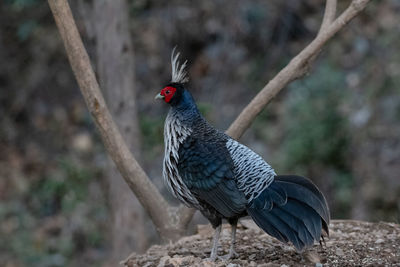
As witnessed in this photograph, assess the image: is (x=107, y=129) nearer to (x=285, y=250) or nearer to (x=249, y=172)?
(x=249, y=172)

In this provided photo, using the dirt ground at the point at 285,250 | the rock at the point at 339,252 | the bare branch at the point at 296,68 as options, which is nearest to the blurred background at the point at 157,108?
the bare branch at the point at 296,68

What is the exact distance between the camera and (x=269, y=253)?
17.8ft

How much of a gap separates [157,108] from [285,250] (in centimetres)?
765

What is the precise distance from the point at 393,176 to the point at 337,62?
133 inches

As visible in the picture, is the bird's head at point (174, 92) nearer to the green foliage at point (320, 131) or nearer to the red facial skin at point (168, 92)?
the red facial skin at point (168, 92)

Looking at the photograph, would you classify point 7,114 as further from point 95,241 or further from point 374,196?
point 374,196

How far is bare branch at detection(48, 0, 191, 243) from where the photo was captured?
18.4 ft

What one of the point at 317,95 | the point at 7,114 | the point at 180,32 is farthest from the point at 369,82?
the point at 7,114

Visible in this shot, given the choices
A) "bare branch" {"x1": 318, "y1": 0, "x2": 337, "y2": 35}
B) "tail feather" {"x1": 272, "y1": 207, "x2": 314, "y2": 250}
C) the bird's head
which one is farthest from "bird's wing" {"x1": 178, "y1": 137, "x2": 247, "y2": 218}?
"bare branch" {"x1": 318, "y1": 0, "x2": 337, "y2": 35}

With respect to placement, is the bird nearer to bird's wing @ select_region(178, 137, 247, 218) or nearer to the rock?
bird's wing @ select_region(178, 137, 247, 218)

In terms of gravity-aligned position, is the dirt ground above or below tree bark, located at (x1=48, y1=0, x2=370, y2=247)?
below

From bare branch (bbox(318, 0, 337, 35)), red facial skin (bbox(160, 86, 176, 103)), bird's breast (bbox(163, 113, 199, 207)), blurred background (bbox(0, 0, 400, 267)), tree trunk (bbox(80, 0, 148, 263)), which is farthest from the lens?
blurred background (bbox(0, 0, 400, 267))

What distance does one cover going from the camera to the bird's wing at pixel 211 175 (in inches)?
203

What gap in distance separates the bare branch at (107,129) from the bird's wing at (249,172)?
122 cm
